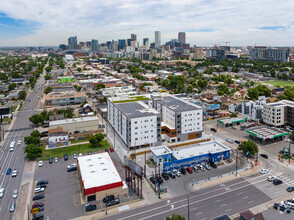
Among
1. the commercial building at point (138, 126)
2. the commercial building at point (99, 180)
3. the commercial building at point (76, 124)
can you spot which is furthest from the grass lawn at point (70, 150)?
the commercial building at point (99, 180)

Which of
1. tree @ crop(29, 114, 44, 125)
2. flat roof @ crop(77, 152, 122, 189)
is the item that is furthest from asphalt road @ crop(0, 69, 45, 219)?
flat roof @ crop(77, 152, 122, 189)

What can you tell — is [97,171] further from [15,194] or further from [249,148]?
[249,148]

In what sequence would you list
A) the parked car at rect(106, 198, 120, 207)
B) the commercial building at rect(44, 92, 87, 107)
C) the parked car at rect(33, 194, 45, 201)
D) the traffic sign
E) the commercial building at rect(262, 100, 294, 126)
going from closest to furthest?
the traffic sign → the parked car at rect(106, 198, 120, 207) → the parked car at rect(33, 194, 45, 201) → the commercial building at rect(262, 100, 294, 126) → the commercial building at rect(44, 92, 87, 107)

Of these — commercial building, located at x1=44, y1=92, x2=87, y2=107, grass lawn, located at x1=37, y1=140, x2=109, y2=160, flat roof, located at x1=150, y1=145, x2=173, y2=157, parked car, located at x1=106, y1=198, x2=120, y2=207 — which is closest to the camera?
parked car, located at x1=106, y1=198, x2=120, y2=207

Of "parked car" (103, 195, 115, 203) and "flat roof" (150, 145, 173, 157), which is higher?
"flat roof" (150, 145, 173, 157)

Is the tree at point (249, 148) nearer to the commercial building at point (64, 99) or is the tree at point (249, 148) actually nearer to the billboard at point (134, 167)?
the billboard at point (134, 167)

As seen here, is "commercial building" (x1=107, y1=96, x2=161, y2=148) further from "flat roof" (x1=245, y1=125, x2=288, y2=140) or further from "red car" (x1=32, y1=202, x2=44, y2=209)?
"flat roof" (x1=245, y1=125, x2=288, y2=140)
